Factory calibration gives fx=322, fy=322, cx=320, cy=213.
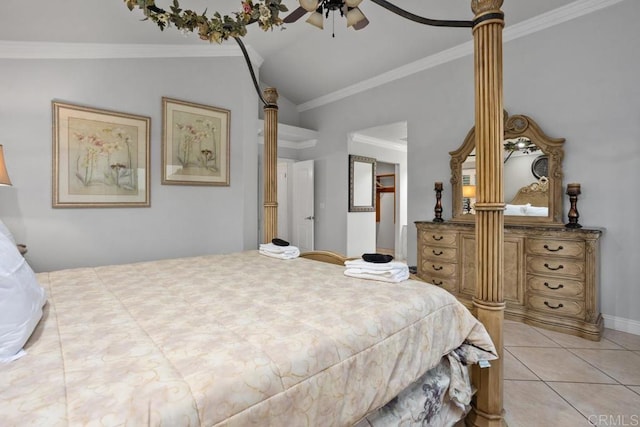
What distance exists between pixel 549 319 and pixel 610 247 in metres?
0.89

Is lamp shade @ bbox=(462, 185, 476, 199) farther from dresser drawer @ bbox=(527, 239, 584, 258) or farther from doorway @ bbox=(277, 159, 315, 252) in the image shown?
doorway @ bbox=(277, 159, 315, 252)

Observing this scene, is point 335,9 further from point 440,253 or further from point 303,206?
point 303,206

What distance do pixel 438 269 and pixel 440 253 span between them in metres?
0.19

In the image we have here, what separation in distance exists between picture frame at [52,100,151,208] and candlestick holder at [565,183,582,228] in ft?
14.0

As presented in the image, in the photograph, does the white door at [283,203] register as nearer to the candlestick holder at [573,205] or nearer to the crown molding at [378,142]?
the crown molding at [378,142]

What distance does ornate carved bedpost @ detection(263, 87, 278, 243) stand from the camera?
309 centimetres

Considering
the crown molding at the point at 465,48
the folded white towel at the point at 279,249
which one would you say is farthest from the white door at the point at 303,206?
the folded white towel at the point at 279,249

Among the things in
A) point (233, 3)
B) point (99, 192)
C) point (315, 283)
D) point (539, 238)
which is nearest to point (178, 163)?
point (99, 192)

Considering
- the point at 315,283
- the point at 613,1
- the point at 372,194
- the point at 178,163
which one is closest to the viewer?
the point at 315,283

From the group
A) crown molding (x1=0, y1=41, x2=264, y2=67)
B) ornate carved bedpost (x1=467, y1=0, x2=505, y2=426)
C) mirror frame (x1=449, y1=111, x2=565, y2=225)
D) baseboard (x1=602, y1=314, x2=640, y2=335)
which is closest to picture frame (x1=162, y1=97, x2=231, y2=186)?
crown molding (x1=0, y1=41, x2=264, y2=67)

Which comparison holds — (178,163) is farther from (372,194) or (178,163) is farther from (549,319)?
(549,319)

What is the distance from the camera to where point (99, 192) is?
3.21m

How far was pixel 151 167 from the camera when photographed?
3525 millimetres

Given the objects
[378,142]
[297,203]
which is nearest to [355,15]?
[378,142]
